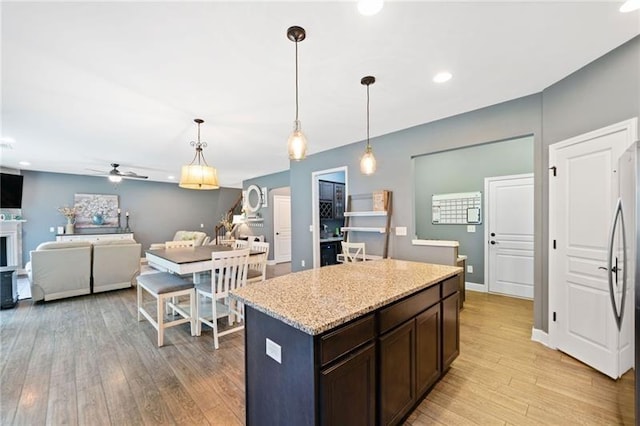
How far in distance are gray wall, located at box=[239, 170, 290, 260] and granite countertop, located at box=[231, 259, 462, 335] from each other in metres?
5.27

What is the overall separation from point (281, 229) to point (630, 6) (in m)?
7.34

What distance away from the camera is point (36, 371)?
2.38m

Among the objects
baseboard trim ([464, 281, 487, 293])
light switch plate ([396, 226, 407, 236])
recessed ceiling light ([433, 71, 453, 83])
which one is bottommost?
baseboard trim ([464, 281, 487, 293])

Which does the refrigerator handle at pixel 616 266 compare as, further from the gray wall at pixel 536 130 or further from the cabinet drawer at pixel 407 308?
the cabinet drawer at pixel 407 308

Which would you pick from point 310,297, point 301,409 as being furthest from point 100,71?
point 301,409

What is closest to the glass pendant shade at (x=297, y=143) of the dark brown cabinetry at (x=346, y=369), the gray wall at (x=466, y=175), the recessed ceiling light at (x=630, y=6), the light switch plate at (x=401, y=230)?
the dark brown cabinetry at (x=346, y=369)

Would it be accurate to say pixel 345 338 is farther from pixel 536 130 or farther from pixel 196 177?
pixel 536 130

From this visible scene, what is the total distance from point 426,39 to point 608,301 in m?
2.63

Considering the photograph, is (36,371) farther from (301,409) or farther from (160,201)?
(160,201)

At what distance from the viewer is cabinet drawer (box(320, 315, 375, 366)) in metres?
1.21

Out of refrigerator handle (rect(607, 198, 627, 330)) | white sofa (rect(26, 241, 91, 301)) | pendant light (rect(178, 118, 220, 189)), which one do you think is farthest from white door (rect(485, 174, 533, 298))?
white sofa (rect(26, 241, 91, 301))

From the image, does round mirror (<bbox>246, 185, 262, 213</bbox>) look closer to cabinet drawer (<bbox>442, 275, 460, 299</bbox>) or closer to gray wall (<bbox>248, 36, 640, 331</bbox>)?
gray wall (<bbox>248, 36, 640, 331</bbox>)

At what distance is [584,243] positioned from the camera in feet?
7.93

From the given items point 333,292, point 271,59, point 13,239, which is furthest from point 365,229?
point 13,239
